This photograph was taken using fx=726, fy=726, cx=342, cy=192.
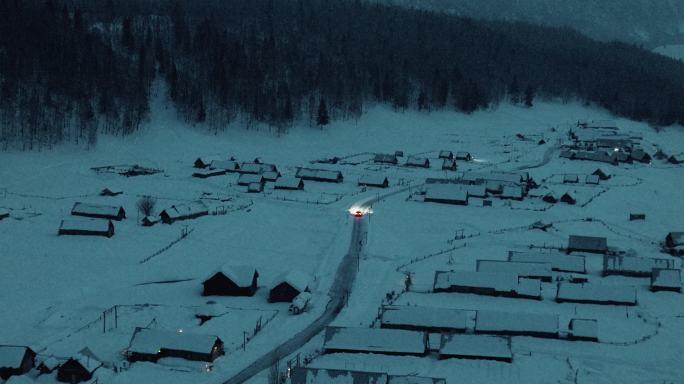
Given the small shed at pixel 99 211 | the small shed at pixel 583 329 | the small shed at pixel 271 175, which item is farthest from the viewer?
the small shed at pixel 271 175

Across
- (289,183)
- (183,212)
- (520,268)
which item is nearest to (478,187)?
(289,183)

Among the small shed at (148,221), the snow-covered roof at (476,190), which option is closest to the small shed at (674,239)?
the snow-covered roof at (476,190)

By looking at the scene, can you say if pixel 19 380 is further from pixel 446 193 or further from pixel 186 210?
pixel 446 193

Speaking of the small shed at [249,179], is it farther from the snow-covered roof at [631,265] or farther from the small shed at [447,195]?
the snow-covered roof at [631,265]

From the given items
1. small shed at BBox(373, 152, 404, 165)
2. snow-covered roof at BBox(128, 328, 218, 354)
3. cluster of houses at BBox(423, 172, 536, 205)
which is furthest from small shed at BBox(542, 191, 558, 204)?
snow-covered roof at BBox(128, 328, 218, 354)

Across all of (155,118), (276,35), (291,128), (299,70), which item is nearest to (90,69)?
(155,118)

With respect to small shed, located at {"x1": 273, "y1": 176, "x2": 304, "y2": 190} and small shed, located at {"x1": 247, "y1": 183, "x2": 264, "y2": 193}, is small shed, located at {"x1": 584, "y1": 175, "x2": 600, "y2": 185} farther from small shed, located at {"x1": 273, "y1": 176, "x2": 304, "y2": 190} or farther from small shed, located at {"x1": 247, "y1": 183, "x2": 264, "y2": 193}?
small shed, located at {"x1": 247, "y1": 183, "x2": 264, "y2": 193}

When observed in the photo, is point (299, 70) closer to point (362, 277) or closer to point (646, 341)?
point (362, 277)
